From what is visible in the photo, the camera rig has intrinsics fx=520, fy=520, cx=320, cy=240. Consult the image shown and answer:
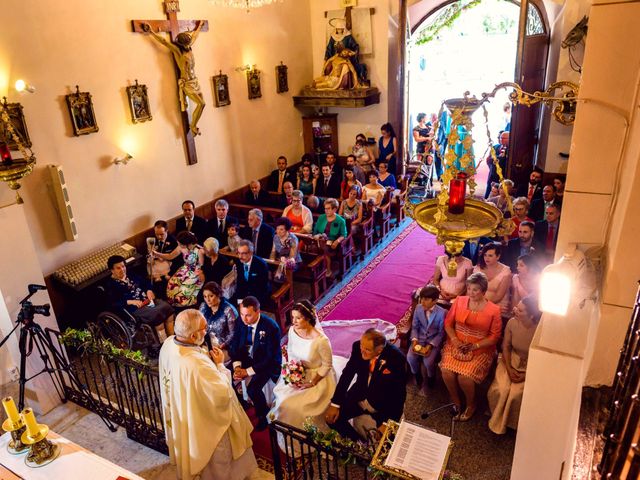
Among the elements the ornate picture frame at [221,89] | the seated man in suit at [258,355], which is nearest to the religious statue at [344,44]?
the ornate picture frame at [221,89]

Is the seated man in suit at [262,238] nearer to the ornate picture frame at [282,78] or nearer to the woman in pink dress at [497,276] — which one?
the woman in pink dress at [497,276]

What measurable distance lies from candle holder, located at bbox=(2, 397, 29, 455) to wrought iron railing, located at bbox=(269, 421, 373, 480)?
1.72 m

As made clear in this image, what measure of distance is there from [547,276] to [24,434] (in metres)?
3.52

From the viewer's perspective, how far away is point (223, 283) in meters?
6.79

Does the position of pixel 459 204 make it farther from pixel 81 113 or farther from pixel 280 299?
pixel 81 113

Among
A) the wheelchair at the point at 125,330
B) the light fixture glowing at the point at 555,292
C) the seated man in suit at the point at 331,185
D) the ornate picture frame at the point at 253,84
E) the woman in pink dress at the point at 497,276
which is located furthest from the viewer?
the seated man in suit at the point at 331,185

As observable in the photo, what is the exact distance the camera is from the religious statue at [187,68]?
809 centimetres

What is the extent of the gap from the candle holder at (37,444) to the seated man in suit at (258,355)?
5.94ft

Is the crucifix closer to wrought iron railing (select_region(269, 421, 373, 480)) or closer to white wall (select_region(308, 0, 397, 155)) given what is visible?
white wall (select_region(308, 0, 397, 155))

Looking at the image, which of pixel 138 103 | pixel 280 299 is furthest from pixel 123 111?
pixel 280 299

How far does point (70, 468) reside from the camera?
3656 millimetres

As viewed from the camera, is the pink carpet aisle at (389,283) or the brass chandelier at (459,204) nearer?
the brass chandelier at (459,204)

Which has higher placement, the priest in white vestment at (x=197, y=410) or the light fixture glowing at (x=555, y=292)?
the light fixture glowing at (x=555, y=292)

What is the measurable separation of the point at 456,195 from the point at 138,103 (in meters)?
6.55
